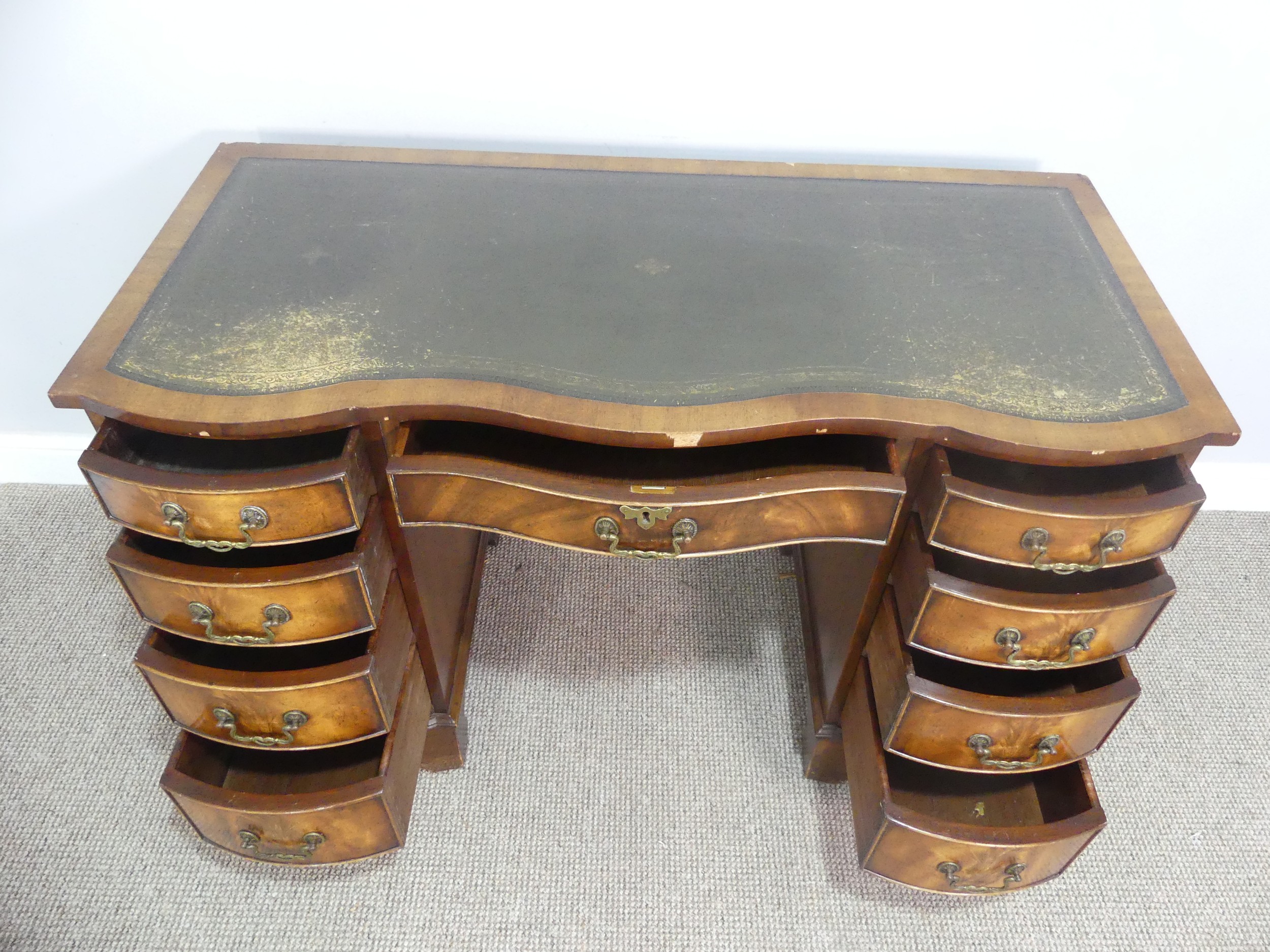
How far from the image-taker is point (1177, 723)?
1345 millimetres

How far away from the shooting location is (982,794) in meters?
1.09

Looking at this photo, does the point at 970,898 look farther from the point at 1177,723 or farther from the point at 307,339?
the point at 307,339

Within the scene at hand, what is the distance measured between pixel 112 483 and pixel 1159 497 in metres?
0.93

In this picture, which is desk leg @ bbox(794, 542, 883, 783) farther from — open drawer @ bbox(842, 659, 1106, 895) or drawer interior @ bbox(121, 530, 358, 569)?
drawer interior @ bbox(121, 530, 358, 569)

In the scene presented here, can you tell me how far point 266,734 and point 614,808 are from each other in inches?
18.8

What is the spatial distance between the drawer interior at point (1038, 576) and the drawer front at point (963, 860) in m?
0.25

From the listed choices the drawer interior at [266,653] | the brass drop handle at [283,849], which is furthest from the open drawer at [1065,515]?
the brass drop handle at [283,849]

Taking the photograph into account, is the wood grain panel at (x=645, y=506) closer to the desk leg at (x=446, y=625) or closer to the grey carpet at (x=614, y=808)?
the desk leg at (x=446, y=625)

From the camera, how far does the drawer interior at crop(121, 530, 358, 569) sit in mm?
940

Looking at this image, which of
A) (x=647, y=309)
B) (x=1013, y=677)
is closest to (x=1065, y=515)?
(x=1013, y=677)

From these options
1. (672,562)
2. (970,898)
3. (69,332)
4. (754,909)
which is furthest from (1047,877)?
(69,332)

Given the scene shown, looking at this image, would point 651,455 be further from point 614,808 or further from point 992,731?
point 614,808

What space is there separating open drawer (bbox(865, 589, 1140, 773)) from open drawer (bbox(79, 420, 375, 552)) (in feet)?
1.85

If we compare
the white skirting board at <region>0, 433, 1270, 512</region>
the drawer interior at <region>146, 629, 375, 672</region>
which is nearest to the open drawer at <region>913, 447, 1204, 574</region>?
the drawer interior at <region>146, 629, 375, 672</region>
